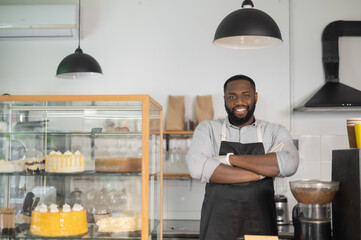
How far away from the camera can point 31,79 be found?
5129 millimetres

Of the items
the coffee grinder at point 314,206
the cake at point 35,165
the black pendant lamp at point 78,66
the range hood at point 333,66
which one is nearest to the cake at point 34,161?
the cake at point 35,165

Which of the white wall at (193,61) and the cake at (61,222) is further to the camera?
the white wall at (193,61)

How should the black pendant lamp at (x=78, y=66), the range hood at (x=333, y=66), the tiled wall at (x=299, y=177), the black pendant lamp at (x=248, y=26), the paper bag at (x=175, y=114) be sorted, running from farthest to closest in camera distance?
1. the tiled wall at (x=299, y=177)
2. the paper bag at (x=175, y=114)
3. the range hood at (x=333, y=66)
4. the black pendant lamp at (x=78, y=66)
5. the black pendant lamp at (x=248, y=26)

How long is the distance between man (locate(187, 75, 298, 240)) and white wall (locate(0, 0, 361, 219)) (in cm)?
196

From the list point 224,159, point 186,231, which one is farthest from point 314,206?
point 186,231

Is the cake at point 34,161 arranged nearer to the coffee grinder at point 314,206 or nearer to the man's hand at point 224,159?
the man's hand at point 224,159

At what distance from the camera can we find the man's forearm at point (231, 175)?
277 cm

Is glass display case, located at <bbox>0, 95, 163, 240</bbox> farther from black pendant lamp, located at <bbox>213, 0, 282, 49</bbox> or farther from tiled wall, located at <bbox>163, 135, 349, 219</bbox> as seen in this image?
tiled wall, located at <bbox>163, 135, 349, 219</bbox>

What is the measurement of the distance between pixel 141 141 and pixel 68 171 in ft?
1.59

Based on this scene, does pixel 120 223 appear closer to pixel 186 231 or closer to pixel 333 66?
pixel 186 231

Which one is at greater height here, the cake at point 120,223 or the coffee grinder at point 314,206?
the coffee grinder at point 314,206

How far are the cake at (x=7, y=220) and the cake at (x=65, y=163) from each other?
34 centimetres

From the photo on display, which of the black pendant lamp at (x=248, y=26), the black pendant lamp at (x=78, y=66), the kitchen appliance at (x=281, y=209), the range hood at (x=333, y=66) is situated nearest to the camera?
the black pendant lamp at (x=248, y=26)

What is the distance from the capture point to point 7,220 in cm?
293
